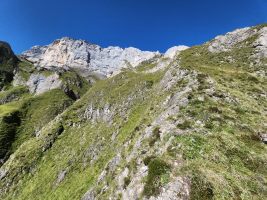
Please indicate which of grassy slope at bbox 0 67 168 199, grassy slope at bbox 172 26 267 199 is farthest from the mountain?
grassy slope at bbox 0 67 168 199

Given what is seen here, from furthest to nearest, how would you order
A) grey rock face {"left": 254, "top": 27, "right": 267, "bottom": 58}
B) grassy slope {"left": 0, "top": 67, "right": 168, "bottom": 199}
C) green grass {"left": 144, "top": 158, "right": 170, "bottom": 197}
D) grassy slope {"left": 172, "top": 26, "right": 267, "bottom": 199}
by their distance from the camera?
grey rock face {"left": 254, "top": 27, "right": 267, "bottom": 58}, grassy slope {"left": 0, "top": 67, "right": 168, "bottom": 199}, green grass {"left": 144, "top": 158, "right": 170, "bottom": 197}, grassy slope {"left": 172, "top": 26, "right": 267, "bottom": 199}

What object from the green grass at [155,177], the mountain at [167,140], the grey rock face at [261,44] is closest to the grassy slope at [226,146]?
the mountain at [167,140]

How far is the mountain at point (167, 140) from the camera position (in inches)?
972

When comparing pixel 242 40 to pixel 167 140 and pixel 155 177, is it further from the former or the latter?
pixel 155 177

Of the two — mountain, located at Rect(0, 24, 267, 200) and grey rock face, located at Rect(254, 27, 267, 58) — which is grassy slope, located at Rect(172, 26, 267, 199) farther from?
grey rock face, located at Rect(254, 27, 267, 58)

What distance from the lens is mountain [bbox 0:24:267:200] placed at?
24.7m

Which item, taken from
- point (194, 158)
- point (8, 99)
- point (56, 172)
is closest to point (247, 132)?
point (194, 158)

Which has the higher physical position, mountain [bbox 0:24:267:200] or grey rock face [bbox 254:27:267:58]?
grey rock face [bbox 254:27:267:58]

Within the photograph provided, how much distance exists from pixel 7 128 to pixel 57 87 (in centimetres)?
6645

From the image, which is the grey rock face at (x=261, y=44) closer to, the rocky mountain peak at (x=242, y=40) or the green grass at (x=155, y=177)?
the rocky mountain peak at (x=242, y=40)

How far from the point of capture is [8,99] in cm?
17112

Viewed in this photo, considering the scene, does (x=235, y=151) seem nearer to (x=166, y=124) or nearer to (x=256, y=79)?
(x=166, y=124)

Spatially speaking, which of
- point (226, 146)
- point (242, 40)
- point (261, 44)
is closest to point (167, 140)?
point (226, 146)

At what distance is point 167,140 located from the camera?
30.8m
